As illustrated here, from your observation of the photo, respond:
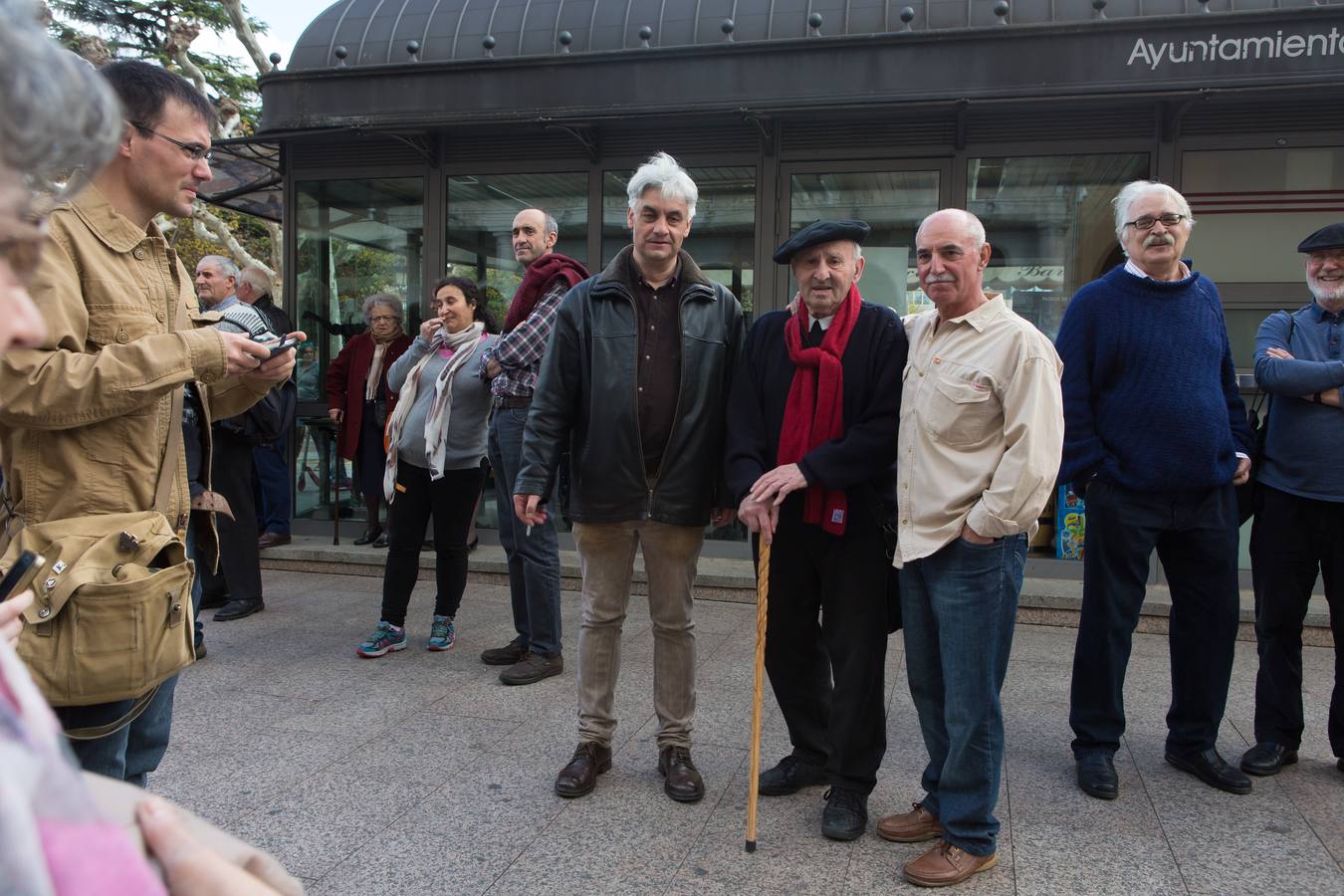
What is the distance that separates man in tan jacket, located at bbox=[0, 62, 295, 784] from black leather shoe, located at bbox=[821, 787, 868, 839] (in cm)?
197

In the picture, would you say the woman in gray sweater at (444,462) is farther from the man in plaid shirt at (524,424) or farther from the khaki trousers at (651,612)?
the khaki trousers at (651,612)

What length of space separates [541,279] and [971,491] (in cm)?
251

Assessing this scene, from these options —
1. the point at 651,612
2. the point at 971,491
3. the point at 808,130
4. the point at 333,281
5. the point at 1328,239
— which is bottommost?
the point at 651,612

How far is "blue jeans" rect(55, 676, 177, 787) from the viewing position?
1.96m

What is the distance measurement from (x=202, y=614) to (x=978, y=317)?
5.10 m

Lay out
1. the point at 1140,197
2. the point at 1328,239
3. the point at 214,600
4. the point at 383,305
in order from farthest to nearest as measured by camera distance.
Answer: the point at 383,305
the point at 214,600
the point at 1328,239
the point at 1140,197

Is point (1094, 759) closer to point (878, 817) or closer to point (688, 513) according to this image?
point (878, 817)

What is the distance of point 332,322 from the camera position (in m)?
7.88

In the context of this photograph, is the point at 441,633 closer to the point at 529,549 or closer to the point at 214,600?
the point at 529,549

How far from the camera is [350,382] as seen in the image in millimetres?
7145

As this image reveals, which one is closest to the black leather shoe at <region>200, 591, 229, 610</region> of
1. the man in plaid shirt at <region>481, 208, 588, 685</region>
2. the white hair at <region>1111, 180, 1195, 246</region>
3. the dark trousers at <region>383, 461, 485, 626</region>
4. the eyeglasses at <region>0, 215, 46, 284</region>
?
the dark trousers at <region>383, 461, 485, 626</region>

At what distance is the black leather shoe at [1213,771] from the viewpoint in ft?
11.5

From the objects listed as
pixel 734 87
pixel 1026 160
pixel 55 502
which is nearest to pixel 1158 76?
pixel 1026 160

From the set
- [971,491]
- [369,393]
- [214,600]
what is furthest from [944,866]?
[369,393]
